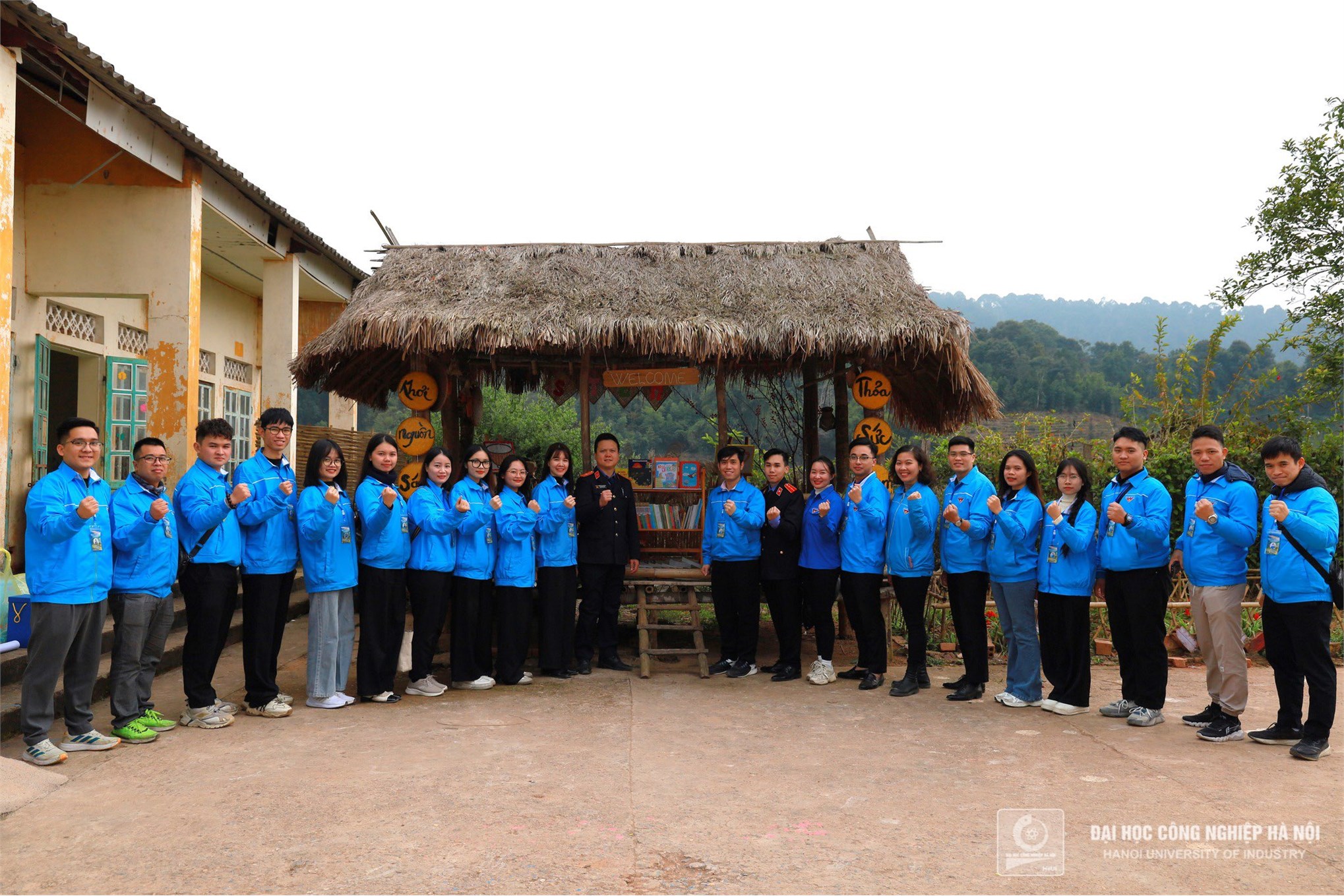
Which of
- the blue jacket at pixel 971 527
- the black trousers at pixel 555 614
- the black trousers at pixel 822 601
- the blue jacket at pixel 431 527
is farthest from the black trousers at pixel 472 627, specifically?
the blue jacket at pixel 971 527

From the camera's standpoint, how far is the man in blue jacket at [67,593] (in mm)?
3953

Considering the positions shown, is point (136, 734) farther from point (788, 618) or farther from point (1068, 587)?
point (1068, 587)

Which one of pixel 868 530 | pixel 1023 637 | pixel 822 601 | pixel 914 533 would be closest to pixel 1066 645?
pixel 1023 637

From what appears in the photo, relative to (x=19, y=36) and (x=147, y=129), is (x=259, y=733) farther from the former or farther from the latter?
(x=147, y=129)

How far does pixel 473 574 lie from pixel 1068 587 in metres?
3.50

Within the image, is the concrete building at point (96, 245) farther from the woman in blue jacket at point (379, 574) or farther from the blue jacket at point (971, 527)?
the blue jacket at point (971, 527)

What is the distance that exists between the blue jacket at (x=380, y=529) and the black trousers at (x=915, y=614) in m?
3.08

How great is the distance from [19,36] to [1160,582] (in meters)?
7.29

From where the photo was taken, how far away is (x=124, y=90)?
20.3 ft

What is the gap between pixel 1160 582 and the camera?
191 inches

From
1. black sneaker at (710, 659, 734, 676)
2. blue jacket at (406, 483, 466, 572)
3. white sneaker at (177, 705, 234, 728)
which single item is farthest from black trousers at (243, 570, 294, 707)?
black sneaker at (710, 659, 734, 676)

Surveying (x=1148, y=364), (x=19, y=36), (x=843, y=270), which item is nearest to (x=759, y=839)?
(x=843, y=270)

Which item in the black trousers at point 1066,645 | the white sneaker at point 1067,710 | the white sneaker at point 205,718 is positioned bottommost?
the white sneaker at point 1067,710

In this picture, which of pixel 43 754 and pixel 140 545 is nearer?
pixel 43 754
